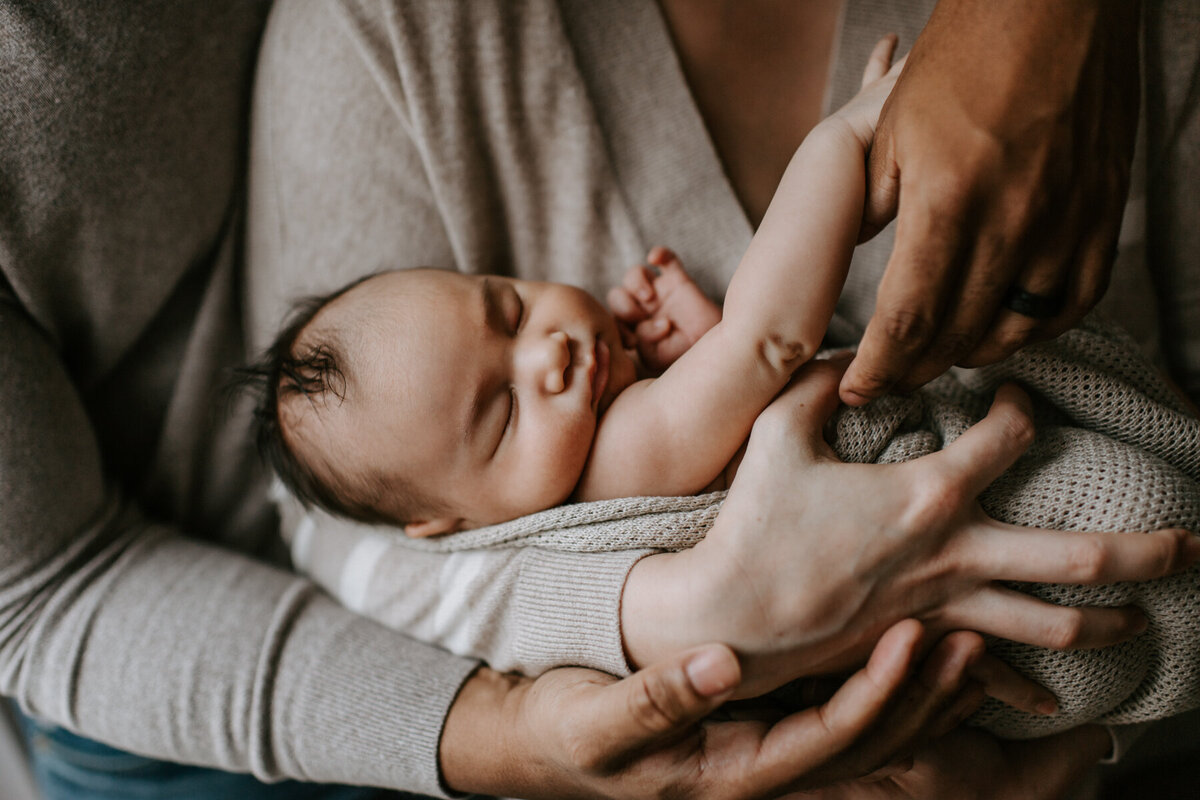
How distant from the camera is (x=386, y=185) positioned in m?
1.06

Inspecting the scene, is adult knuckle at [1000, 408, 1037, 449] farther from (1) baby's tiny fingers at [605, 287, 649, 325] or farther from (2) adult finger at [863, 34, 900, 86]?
(1) baby's tiny fingers at [605, 287, 649, 325]

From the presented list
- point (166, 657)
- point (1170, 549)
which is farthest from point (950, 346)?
point (166, 657)

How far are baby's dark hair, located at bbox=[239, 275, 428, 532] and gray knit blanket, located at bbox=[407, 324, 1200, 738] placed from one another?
21 centimetres

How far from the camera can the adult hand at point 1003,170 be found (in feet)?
1.99

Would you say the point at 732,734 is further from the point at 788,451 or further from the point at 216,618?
the point at 216,618

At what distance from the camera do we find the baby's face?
0.86 metres

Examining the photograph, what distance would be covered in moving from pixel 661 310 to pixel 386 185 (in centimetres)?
45

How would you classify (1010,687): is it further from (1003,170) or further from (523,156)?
(523,156)

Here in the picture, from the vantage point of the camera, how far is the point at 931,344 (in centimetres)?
68

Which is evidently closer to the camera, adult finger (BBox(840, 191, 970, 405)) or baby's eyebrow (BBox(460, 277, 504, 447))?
adult finger (BBox(840, 191, 970, 405))

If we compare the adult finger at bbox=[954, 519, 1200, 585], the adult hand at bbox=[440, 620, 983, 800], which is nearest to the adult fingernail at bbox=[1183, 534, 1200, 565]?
the adult finger at bbox=[954, 519, 1200, 585]

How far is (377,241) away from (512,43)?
352mm

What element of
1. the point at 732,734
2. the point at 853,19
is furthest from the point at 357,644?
the point at 853,19

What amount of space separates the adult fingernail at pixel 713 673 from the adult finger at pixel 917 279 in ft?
1.04
